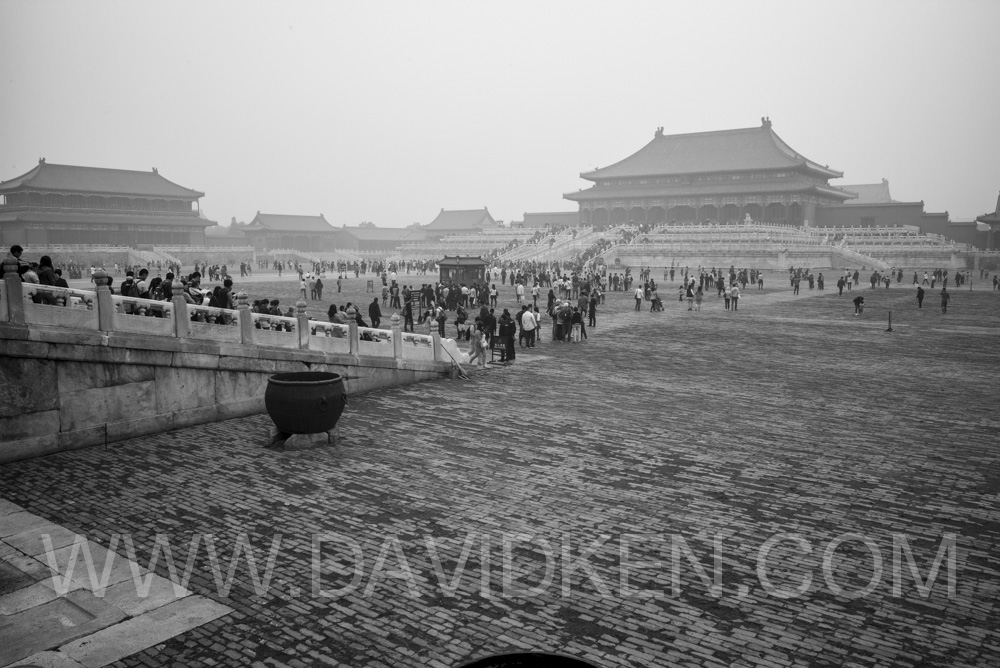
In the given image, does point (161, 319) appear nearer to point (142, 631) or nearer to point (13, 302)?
point (13, 302)

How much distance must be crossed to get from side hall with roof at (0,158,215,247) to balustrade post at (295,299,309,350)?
187ft

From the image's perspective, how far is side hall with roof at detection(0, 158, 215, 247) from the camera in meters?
59.3

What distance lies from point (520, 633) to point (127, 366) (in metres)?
8.10

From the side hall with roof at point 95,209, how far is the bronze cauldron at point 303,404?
196 ft

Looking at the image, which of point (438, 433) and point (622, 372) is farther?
point (622, 372)

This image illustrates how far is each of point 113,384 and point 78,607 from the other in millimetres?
5587

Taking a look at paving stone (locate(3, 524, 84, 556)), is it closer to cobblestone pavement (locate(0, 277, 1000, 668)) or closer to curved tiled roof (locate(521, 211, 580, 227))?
cobblestone pavement (locate(0, 277, 1000, 668))

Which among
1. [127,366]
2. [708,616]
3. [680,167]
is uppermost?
[680,167]

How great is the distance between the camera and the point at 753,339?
22.2m

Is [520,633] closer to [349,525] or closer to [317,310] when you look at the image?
[349,525]

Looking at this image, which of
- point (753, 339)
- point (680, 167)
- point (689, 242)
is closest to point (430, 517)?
point (753, 339)

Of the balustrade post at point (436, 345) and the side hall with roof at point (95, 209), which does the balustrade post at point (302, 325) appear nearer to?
the balustrade post at point (436, 345)

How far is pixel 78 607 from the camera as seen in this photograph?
5.57m

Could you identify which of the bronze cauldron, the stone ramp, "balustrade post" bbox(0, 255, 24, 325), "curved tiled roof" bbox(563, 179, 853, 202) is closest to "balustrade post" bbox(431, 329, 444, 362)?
the bronze cauldron
